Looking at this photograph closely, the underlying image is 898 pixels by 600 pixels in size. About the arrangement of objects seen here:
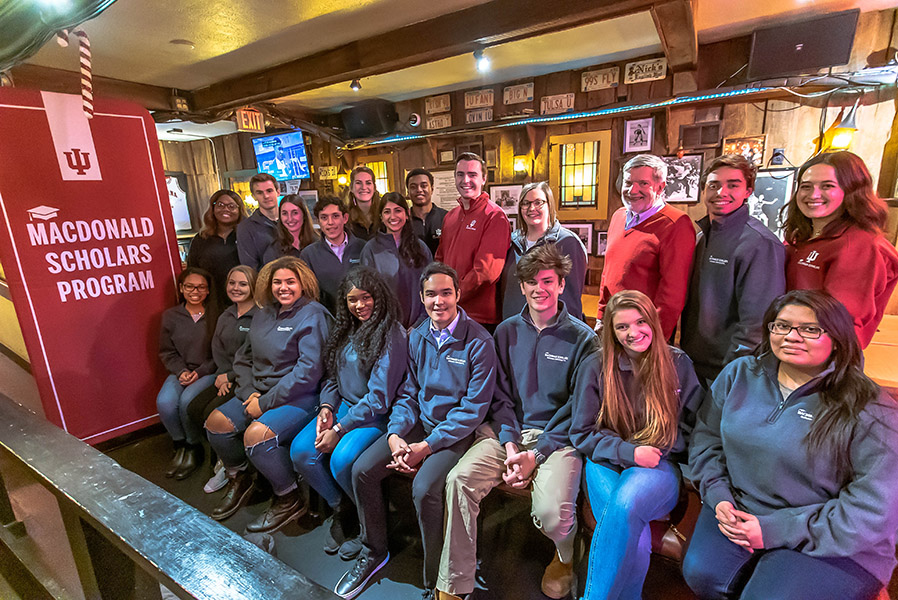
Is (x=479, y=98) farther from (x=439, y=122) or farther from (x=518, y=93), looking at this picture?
(x=439, y=122)

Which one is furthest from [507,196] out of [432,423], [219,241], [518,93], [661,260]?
[432,423]

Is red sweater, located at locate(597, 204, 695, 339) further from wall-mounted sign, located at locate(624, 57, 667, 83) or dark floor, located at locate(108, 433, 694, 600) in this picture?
wall-mounted sign, located at locate(624, 57, 667, 83)

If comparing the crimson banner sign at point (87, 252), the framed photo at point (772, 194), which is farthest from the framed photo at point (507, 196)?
the crimson banner sign at point (87, 252)

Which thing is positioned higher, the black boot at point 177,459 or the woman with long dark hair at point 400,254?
the woman with long dark hair at point 400,254

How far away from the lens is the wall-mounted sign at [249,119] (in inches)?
196

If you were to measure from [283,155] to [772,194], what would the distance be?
6.34m

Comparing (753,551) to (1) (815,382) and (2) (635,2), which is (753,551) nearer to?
(1) (815,382)

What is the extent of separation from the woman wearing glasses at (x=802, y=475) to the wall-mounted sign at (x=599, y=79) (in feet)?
11.6

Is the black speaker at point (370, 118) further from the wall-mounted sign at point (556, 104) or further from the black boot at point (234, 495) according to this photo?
the black boot at point (234, 495)

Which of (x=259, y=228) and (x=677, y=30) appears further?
(x=259, y=228)

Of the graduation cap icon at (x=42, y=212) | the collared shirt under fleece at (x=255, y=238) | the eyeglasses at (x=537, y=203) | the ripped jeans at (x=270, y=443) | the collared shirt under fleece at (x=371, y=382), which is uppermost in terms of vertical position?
the graduation cap icon at (x=42, y=212)

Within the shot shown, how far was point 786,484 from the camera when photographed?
1345mm

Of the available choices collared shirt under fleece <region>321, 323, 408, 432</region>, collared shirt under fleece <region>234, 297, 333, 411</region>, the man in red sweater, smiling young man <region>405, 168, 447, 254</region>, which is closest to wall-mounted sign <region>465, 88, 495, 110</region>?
smiling young man <region>405, 168, 447, 254</region>

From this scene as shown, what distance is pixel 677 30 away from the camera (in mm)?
2832
